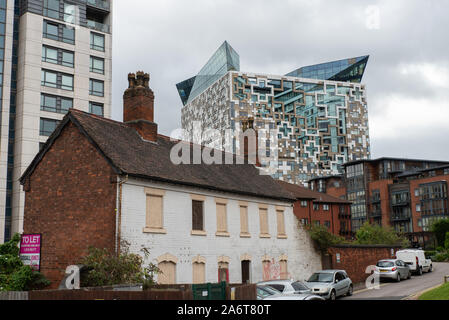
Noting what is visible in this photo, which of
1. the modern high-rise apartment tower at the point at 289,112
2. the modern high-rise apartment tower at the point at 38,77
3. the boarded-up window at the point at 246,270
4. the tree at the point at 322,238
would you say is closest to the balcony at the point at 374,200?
the modern high-rise apartment tower at the point at 289,112

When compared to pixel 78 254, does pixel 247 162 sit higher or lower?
higher

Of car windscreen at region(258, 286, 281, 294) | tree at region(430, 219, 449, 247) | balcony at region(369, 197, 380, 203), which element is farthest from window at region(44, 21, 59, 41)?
balcony at region(369, 197, 380, 203)

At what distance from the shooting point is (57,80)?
55.2 metres

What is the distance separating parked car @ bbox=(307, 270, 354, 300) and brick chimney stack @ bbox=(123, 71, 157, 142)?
11695mm

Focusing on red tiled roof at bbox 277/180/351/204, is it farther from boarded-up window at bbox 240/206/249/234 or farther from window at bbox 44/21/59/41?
boarded-up window at bbox 240/206/249/234

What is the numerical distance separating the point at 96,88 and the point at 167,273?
40.9m

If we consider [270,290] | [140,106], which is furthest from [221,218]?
[270,290]

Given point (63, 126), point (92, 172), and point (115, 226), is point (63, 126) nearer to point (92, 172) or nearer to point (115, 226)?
point (92, 172)

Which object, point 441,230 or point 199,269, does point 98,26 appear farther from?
point 441,230

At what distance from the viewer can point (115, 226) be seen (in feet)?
66.7

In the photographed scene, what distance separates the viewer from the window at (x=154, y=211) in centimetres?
2195

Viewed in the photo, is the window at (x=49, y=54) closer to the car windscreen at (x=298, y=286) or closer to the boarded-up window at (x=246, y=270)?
the boarded-up window at (x=246, y=270)
